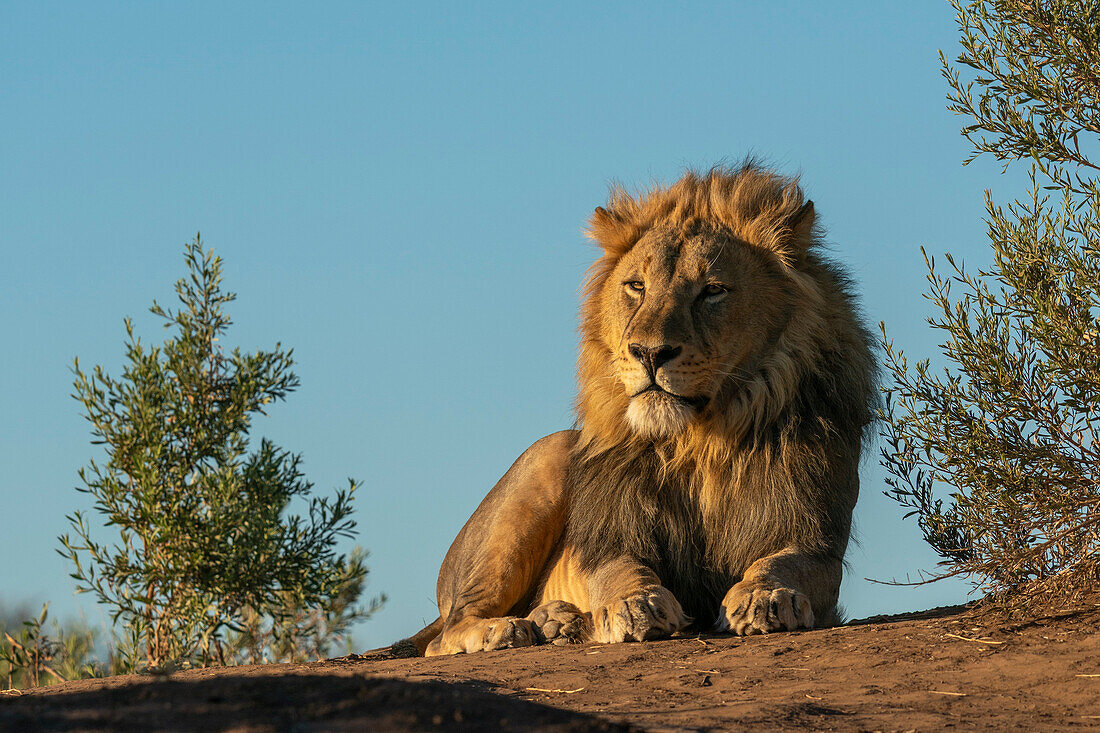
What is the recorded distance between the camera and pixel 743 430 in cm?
648

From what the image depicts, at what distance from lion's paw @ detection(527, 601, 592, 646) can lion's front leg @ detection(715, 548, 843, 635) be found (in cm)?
73

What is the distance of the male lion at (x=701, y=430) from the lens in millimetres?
6101

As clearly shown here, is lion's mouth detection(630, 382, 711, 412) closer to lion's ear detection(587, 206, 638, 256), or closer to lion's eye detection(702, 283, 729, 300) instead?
lion's eye detection(702, 283, 729, 300)

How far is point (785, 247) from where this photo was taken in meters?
6.66

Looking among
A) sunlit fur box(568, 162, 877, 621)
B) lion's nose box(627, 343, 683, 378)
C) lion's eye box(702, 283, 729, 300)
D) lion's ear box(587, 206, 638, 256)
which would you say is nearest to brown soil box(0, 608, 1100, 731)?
sunlit fur box(568, 162, 877, 621)

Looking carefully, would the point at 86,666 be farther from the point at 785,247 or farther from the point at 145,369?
the point at 785,247

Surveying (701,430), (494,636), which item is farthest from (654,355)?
(494,636)

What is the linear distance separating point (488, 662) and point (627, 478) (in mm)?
1478

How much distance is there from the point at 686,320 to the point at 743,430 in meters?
0.75

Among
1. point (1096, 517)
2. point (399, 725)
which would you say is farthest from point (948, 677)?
point (399, 725)

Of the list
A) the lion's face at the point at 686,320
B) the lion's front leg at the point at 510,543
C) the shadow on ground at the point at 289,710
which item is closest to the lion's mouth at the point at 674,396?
the lion's face at the point at 686,320

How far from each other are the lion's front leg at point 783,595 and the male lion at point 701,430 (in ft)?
0.04

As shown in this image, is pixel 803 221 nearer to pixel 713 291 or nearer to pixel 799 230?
pixel 799 230

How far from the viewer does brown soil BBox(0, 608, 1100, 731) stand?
3.37 metres
